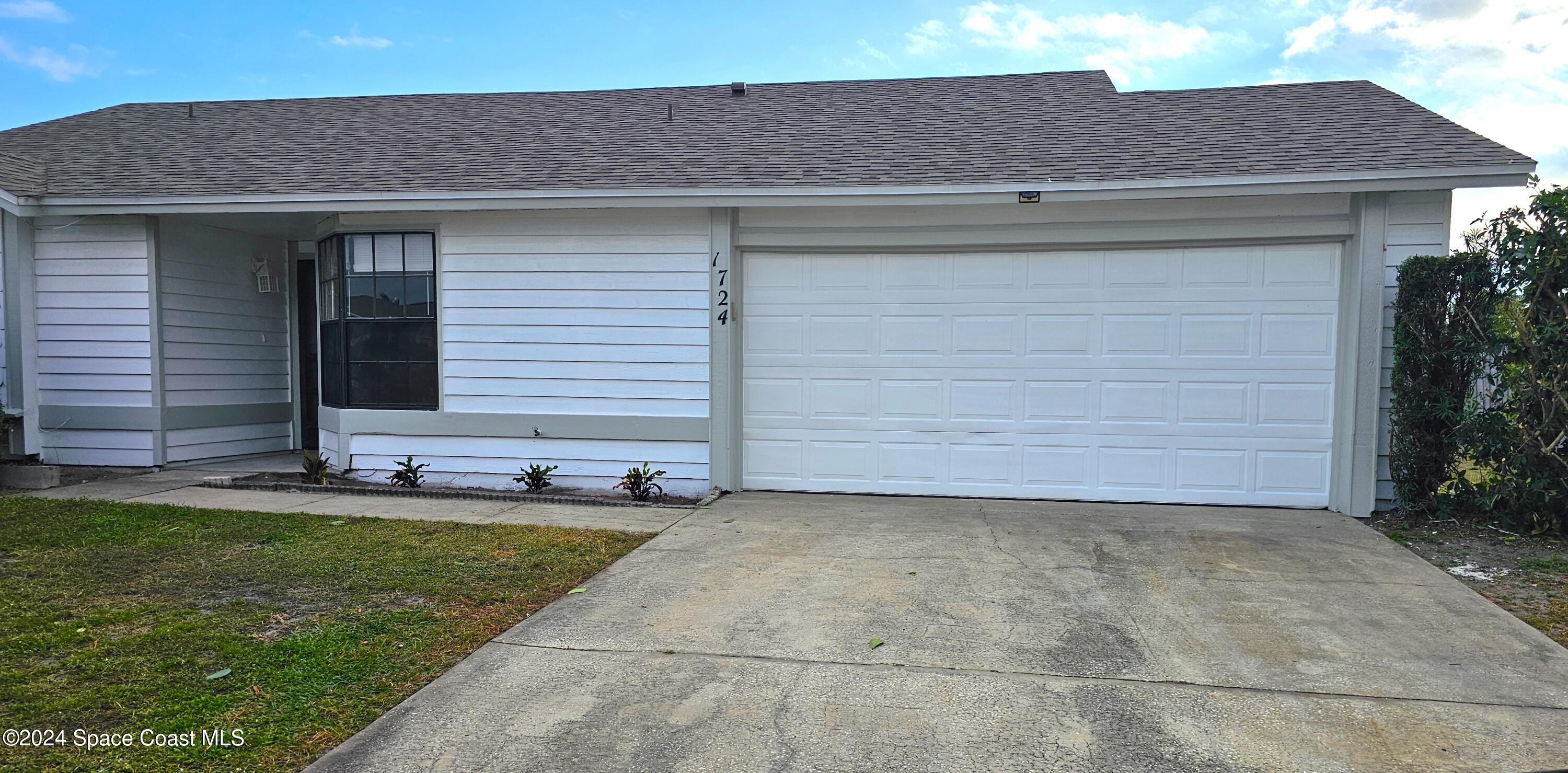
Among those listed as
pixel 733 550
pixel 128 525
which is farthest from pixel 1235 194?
pixel 128 525

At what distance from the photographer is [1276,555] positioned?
5270 mm

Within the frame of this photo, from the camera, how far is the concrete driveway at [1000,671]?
2.66 m

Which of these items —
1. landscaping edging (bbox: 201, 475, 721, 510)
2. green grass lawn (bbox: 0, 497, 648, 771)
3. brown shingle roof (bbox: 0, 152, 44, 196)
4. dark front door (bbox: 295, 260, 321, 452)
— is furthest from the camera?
dark front door (bbox: 295, 260, 321, 452)

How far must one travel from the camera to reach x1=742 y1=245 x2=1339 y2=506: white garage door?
22.1ft

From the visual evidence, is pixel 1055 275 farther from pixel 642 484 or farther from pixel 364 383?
pixel 364 383

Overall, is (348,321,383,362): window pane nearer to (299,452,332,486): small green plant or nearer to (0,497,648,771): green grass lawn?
(299,452,332,486): small green plant

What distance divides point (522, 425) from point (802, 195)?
3.37 meters

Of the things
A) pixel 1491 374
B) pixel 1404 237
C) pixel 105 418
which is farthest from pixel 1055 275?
pixel 105 418

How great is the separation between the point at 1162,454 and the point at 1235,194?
7.14 feet

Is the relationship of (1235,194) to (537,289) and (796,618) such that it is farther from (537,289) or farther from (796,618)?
(537,289)

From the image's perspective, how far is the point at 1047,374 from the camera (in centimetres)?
705

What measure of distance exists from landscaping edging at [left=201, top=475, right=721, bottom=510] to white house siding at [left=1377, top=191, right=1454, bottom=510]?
5.52m

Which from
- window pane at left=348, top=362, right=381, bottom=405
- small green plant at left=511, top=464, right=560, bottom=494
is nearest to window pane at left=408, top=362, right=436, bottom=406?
window pane at left=348, top=362, right=381, bottom=405

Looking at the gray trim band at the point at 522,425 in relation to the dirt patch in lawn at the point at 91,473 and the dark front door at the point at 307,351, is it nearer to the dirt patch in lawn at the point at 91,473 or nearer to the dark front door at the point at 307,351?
the dirt patch in lawn at the point at 91,473
